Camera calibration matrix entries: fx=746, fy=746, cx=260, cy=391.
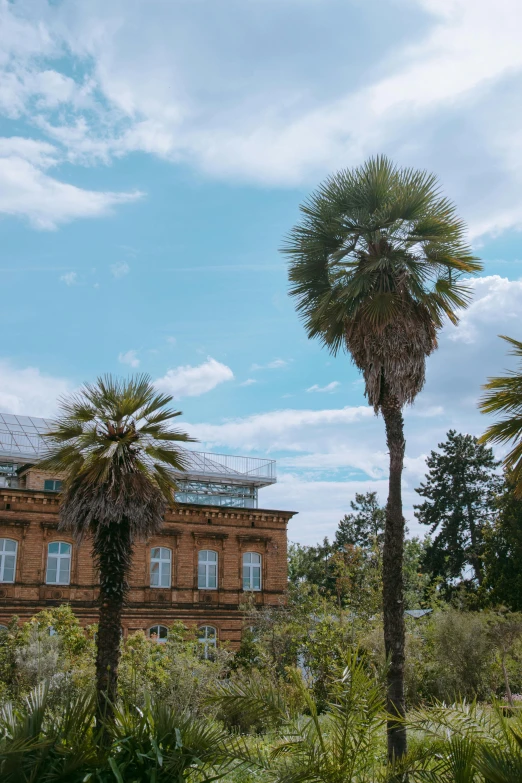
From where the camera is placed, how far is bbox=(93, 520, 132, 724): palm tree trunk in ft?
→ 49.1

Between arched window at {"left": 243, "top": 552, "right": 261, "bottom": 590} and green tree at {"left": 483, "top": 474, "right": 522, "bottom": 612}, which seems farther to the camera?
arched window at {"left": 243, "top": 552, "right": 261, "bottom": 590}

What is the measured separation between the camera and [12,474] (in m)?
35.7

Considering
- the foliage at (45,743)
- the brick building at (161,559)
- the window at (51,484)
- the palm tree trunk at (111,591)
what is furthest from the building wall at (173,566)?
the foliage at (45,743)

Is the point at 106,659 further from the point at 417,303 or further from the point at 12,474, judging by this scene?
the point at 12,474

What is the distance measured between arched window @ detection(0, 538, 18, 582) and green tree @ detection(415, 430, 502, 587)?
33.8 m

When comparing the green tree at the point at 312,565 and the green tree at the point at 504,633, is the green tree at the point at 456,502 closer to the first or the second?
the green tree at the point at 312,565

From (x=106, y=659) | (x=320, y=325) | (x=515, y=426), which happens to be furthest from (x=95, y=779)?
(x=320, y=325)

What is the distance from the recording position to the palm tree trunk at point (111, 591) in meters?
15.0

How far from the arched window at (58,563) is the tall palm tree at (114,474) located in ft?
52.7

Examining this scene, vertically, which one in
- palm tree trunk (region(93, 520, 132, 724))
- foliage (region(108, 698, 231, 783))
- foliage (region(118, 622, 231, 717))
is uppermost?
palm tree trunk (region(93, 520, 132, 724))

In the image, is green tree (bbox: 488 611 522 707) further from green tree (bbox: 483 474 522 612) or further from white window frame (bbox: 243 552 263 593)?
white window frame (bbox: 243 552 263 593)

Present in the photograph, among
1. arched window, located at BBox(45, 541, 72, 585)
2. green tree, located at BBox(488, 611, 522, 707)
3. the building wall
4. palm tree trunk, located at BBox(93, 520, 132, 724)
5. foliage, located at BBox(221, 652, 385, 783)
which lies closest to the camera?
foliage, located at BBox(221, 652, 385, 783)

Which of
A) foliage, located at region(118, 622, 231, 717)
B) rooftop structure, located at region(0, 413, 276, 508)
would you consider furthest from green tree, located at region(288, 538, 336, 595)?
foliage, located at region(118, 622, 231, 717)

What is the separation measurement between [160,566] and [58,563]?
4676mm
